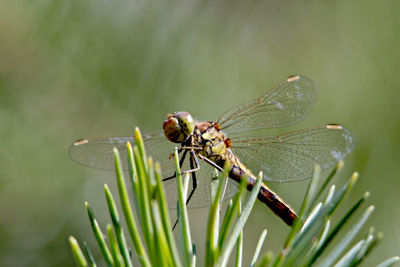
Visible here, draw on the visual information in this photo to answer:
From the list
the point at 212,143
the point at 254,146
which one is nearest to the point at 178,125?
the point at 212,143

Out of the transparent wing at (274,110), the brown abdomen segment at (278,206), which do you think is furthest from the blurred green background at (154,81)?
the brown abdomen segment at (278,206)

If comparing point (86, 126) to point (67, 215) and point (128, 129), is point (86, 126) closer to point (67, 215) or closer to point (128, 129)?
point (128, 129)

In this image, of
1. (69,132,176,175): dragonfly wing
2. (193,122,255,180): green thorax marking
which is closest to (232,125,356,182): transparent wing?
(193,122,255,180): green thorax marking

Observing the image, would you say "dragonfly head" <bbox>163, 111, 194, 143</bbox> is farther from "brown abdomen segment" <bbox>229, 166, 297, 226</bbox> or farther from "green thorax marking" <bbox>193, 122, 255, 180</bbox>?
"brown abdomen segment" <bbox>229, 166, 297, 226</bbox>

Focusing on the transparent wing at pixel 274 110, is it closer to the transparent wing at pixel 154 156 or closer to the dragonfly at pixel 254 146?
the dragonfly at pixel 254 146

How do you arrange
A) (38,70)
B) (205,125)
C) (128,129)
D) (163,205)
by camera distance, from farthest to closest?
(128,129) → (205,125) → (38,70) → (163,205)

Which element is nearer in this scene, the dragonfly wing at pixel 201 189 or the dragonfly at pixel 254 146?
the dragonfly at pixel 254 146

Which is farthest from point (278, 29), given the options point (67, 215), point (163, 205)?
point (163, 205)

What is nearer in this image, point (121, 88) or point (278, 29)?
point (121, 88)

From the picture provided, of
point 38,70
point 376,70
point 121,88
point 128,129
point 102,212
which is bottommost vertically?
point 102,212
